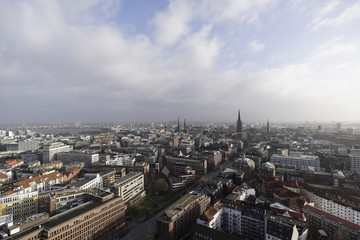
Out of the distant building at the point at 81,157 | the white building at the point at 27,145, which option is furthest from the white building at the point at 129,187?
the white building at the point at 27,145

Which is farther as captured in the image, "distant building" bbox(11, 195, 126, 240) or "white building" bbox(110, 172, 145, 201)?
"white building" bbox(110, 172, 145, 201)

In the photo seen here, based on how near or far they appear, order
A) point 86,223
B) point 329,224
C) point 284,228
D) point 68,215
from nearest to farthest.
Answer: point 284,228
point 86,223
point 68,215
point 329,224

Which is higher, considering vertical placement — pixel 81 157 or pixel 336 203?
pixel 81 157

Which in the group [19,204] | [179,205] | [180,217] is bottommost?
[180,217]

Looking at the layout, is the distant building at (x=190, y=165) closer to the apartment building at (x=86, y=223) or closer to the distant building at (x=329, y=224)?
the apartment building at (x=86, y=223)

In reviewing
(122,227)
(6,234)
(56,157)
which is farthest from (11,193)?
(56,157)

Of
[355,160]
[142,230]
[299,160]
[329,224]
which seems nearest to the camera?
[329,224]

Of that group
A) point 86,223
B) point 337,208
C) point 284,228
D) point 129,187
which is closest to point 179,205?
point 86,223

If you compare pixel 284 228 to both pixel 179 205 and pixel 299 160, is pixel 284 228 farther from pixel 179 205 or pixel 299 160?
pixel 299 160

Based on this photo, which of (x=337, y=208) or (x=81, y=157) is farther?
(x=81, y=157)

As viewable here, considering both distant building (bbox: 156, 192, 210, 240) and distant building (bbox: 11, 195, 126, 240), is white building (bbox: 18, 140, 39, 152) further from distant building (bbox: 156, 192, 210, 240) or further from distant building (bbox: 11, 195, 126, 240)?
distant building (bbox: 156, 192, 210, 240)

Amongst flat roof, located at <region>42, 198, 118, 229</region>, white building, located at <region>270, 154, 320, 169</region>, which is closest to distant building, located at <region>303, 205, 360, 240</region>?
flat roof, located at <region>42, 198, 118, 229</region>

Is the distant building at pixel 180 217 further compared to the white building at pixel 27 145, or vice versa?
the white building at pixel 27 145

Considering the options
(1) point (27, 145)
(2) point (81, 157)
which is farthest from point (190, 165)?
(1) point (27, 145)
